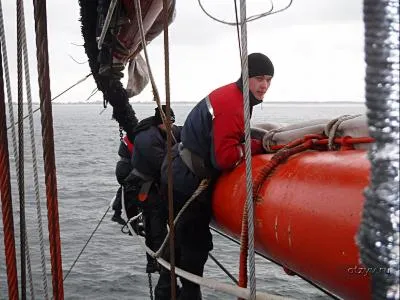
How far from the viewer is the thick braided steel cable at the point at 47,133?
78.9 inches

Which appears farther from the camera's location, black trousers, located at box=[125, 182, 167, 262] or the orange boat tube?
black trousers, located at box=[125, 182, 167, 262]

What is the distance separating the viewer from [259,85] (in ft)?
10.1

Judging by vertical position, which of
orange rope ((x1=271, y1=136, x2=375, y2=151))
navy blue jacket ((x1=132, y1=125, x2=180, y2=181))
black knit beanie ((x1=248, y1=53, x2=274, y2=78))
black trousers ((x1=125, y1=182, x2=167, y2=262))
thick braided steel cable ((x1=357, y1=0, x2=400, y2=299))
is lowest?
black trousers ((x1=125, y1=182, x2=167, y2=262))

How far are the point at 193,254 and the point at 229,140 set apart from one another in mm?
1031

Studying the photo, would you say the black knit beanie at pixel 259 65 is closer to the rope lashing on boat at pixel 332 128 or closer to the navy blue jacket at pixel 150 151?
the rope lashing on boat at pixel 332 128

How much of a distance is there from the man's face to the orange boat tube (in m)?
0.81

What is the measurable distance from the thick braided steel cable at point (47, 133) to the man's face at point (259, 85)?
135 cm

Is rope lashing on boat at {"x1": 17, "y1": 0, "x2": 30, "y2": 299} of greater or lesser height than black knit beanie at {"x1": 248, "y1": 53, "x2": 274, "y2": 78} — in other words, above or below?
below

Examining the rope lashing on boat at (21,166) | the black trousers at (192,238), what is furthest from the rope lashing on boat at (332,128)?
the rope lashing on boat at (21,166)

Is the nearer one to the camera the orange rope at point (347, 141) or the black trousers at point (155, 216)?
the orange rope at point (347, 141)

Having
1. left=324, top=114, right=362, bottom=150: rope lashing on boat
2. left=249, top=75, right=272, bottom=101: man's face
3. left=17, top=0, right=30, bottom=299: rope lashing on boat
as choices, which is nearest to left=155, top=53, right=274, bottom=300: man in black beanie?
left=249, top=75, right=272, bottom=101: man's face

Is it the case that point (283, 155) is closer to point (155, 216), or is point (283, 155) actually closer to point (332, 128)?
point (332, 128)

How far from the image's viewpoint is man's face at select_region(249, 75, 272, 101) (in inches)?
120

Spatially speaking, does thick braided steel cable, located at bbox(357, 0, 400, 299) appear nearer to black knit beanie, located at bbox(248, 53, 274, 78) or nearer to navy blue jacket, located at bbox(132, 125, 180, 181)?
black knit beanie, located at bbox(248, 53, 274, 78)
